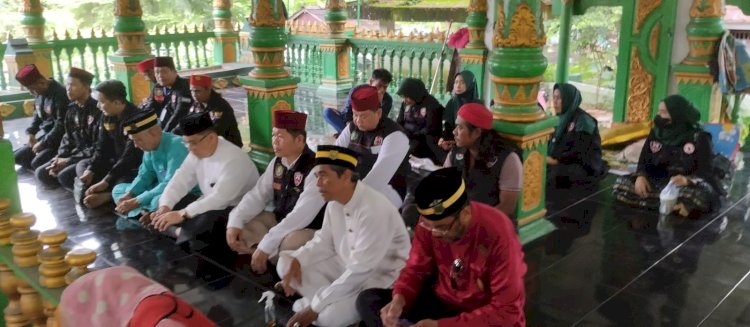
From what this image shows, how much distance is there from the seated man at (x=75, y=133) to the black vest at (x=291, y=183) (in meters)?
2.64

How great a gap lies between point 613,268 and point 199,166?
9.67ft

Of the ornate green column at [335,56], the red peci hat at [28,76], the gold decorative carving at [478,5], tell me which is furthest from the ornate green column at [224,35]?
the red peci hat at [28,76]

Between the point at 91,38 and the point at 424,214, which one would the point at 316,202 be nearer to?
the point at 424,214

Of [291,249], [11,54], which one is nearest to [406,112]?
[291,249]

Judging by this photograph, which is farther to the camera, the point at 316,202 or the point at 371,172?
the point at 371,172

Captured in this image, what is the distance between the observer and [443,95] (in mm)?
10383

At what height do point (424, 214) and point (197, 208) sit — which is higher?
point (424, 214)

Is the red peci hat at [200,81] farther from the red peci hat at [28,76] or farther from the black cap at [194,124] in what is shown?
the red peci hat at [28,76]

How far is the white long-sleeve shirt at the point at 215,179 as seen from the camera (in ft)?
15.2

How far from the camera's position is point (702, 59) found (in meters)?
6.81

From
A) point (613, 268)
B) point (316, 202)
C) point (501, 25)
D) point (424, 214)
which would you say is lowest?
point (613, 268)

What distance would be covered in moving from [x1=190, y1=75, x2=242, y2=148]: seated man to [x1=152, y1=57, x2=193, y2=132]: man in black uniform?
1.40 feet

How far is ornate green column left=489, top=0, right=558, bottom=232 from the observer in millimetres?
4461

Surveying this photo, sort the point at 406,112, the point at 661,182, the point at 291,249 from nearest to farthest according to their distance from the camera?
1. the point at 291,249
2. the point at 661,182
3. the point at 406,112
